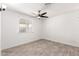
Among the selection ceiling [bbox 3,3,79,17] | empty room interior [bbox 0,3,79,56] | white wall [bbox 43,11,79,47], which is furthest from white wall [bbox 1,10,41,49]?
white wall [bbox 43,11,79,47]

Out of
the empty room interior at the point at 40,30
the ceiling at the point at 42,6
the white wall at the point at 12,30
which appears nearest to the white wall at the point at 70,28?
the empty room interior at the point at 40,30

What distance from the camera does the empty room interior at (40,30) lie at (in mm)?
2619

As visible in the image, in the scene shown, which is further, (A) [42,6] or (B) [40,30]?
(B) [40,30]

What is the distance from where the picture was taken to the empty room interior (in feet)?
8.59

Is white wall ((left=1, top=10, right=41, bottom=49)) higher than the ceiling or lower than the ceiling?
lower

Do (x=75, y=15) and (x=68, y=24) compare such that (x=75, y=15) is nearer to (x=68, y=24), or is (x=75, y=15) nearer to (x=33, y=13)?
(x=68, y=24)

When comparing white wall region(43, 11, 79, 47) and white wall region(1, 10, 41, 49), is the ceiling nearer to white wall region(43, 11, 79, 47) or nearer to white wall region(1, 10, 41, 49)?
white wall region(1, 10, 41, 49)

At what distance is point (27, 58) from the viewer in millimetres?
1015

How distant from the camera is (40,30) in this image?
266 cm

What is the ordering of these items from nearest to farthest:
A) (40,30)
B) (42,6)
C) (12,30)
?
(42,6), (40,30), (12,30)

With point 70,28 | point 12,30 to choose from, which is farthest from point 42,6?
point 70,28

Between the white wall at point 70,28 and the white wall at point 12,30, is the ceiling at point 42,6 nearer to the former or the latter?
the white wall at point 12,30

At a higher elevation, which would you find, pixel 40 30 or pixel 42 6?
pixel 42 6

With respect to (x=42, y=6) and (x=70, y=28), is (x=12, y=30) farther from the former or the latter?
(x=70, y=28)
